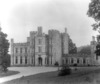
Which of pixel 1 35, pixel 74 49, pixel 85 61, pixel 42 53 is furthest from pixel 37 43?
pixel 1 35

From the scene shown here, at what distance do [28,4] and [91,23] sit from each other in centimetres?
702

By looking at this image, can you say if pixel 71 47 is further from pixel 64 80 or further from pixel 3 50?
pixel 64 80

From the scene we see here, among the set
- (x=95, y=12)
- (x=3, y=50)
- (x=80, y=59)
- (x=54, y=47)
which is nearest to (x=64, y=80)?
(x=95, y=12)

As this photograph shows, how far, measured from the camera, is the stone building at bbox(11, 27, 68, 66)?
56.2 m

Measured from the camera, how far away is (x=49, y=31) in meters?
57.5

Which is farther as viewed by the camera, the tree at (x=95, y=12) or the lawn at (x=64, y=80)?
the tree at (x=95, y=12)

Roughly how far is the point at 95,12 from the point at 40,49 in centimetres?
3754

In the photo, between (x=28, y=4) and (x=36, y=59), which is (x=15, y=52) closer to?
(x=36, y=59)

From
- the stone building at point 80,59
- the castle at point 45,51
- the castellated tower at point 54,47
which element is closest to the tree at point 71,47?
the castle at point 45,51

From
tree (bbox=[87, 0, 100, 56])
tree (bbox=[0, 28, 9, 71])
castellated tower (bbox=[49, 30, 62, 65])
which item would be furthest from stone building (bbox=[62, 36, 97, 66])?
tree (bbox=[87, 0, 100, 56])

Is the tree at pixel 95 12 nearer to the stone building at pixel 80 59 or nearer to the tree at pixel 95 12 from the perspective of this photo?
the tree at pixel 95 12

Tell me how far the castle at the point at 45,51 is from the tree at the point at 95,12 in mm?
34555

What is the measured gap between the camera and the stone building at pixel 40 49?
5625 cm

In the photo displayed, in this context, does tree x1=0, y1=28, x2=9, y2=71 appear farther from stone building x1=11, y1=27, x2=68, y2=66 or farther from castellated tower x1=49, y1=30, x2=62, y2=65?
castellated tower x1=49, y1=30, x2=62, y2=65
